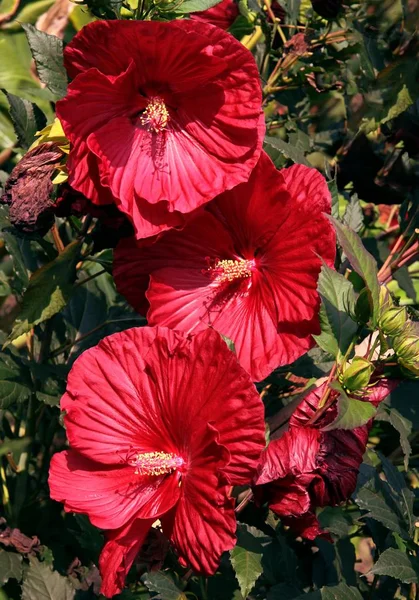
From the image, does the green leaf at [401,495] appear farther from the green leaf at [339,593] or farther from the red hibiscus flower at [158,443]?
the red hibiscus flower at [158,443]

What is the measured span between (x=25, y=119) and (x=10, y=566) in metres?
0.70

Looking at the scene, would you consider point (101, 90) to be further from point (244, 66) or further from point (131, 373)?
point (131, 373)

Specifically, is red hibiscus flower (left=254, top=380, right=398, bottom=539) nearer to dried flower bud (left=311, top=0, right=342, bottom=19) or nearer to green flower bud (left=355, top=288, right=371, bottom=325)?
green flower bud (left=355, top=288, right=371, bottom=325)

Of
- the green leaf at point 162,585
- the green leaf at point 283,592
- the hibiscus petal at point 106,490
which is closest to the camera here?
the hibiscus petal at point 106,490

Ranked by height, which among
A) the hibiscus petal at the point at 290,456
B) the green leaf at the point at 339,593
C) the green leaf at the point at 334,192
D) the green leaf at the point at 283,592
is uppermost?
the green leaf at the point at 334,192

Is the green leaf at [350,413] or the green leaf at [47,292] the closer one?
the green leaf at [350,413]

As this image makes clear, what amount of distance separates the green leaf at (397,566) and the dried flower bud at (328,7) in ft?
2.74

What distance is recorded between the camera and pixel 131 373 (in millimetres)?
1000

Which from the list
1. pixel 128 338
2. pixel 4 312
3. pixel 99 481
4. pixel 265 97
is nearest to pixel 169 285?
pixel 128 338

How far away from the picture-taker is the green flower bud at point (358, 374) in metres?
0.93

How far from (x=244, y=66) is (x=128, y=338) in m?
0.34

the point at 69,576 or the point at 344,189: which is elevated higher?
the point at 344,189

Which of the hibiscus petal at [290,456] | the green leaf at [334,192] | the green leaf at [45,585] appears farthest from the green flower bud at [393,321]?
the green leaf at [45,585]

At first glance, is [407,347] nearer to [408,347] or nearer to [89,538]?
[408,347]
